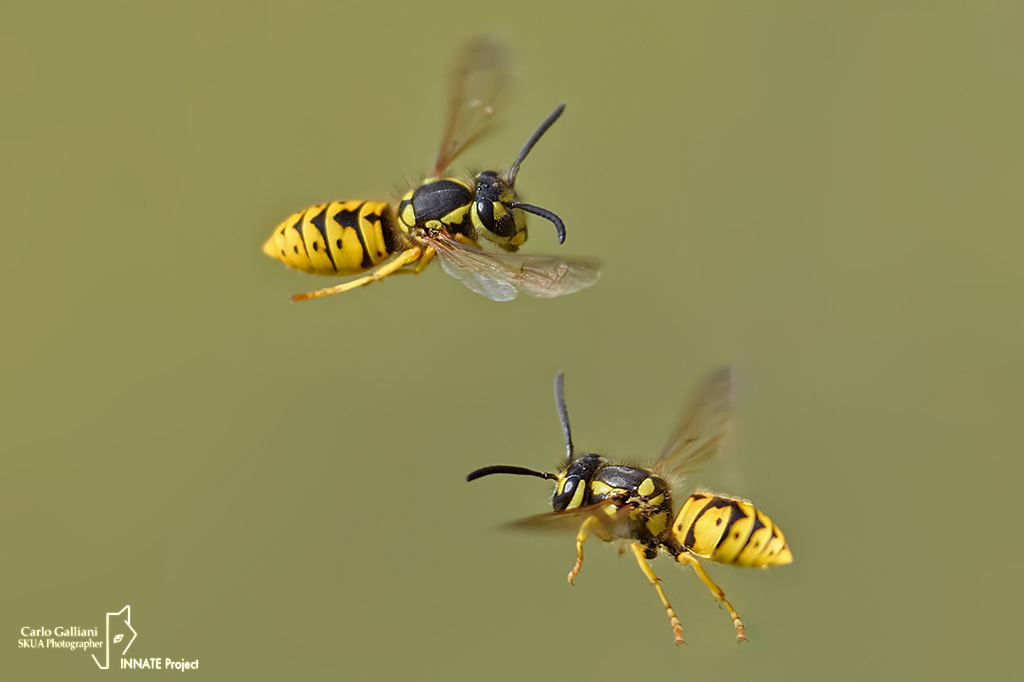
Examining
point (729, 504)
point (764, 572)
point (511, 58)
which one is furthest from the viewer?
point (511, 58)

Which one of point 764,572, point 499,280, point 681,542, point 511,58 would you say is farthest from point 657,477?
point 511,58

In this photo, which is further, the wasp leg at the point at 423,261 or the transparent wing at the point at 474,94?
the transparent wing at the point at 474,94

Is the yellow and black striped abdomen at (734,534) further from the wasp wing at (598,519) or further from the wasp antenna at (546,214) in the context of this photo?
the wasp antenna at (546,214)

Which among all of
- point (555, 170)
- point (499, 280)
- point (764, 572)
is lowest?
point (764, 572)

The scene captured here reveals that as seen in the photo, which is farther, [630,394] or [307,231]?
[630,394]

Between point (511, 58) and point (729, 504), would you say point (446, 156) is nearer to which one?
point (511, 58)

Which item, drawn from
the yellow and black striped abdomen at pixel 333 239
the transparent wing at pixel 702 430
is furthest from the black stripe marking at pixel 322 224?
the transparent wing at pixel 702 430

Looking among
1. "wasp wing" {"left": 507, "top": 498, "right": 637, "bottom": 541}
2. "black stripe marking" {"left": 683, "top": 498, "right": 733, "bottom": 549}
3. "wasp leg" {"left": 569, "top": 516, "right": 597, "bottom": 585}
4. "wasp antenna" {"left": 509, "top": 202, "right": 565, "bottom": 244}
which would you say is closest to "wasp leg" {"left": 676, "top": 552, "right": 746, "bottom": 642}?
"black stripe marking" {"left": 683, "top": 498, "right": 733, "bottom": 549}
